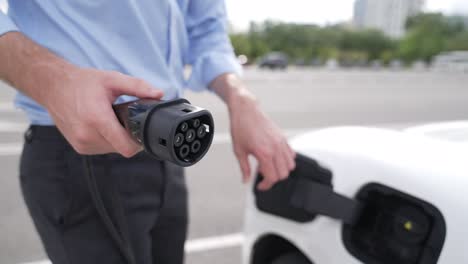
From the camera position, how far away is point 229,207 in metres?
3.11

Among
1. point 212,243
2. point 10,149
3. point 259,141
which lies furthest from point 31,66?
point 10,149

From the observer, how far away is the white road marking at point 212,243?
2498 millimetres

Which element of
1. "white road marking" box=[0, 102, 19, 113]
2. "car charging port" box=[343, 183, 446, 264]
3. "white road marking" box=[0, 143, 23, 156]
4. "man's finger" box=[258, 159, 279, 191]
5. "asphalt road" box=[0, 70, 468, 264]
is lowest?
"asphalt road" box=[0, 70, 468, 264]

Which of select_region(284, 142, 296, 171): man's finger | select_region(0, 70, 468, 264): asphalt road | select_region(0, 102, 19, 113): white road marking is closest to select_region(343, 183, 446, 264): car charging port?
select_region(284, 142, 296, 171): man's finger

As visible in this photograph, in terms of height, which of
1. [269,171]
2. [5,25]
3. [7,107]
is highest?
[5,25]

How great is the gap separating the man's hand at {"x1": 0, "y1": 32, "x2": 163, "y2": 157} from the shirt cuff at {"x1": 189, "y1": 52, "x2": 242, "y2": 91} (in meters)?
0.49

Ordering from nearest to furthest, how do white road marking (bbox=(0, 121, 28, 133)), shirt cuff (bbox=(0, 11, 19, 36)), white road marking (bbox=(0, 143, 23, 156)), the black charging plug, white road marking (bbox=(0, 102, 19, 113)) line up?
the black charging plug, shirt cuff (bbox=(0, 11, 19, 36)), white road marking (bbox=(0, 143, 23, 156)), white road marking (bbox=(0, 121, 28, 133)), white road marking (bbox=(0, 102, 19, 113))

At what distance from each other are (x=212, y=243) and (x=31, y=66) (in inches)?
85.4

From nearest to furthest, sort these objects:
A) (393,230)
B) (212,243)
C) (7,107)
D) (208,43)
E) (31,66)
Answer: (31,66) < (393,230) < (208,43) < (212,243) < (7,107)

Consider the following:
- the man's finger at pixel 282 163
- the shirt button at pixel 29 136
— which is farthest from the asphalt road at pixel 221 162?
the man's finger at pixel 282 163

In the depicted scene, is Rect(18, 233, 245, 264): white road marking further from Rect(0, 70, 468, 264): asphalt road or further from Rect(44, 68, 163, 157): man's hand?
Rect(44, 68, 163, 157): man's hand

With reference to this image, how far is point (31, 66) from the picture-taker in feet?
1.89

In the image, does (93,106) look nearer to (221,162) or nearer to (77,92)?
(77,92)

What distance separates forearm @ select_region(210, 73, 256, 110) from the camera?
948 millimetres
